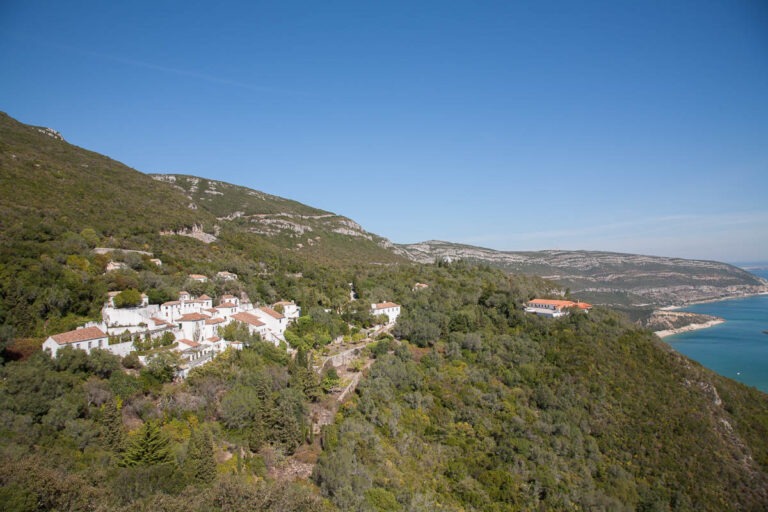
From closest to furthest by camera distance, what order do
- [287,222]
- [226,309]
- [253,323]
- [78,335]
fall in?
1. [78,335]
2. [253,323]
3. [226,309]
4. [287,222]

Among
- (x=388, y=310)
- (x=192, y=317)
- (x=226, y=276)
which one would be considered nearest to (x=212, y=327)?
(x=192, y=317)

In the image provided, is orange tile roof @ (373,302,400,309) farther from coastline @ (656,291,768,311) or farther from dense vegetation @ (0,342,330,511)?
coastline @ (656,291,768,311)

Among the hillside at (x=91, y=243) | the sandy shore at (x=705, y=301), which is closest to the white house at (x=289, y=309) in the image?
the hillside at (x=91, y=243)

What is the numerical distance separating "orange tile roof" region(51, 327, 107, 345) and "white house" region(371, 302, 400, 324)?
2614cm

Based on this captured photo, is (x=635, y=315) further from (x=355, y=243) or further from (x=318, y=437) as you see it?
(x=318, y=437)

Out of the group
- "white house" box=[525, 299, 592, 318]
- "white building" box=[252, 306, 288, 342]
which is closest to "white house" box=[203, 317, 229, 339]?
"white building" box=[252, 306, 288, 342]

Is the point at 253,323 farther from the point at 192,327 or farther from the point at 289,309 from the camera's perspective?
the point at 289,309

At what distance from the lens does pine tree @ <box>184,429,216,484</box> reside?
634 inches

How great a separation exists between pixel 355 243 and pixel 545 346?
191 ft

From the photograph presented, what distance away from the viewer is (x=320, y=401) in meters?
27.1

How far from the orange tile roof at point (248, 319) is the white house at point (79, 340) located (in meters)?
8.95

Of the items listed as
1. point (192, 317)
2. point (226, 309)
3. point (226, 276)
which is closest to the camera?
point (192, 317)

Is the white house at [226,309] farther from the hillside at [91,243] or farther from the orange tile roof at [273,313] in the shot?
the hillside at [91,243]

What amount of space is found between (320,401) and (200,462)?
36.9 feet
